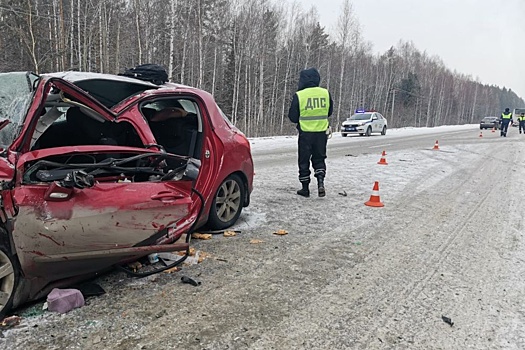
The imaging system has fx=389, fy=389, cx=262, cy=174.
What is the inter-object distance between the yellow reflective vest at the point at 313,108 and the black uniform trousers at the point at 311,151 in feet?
0.44

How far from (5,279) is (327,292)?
2261 mm

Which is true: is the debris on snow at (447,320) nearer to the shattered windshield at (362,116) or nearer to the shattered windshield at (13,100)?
the shattered windshield at (13,100)

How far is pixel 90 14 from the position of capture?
29234 mm

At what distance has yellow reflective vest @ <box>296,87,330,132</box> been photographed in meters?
6.28

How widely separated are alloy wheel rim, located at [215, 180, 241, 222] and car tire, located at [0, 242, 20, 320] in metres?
2.20

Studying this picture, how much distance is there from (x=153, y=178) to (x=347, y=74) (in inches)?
2115

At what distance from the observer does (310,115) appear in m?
6.30

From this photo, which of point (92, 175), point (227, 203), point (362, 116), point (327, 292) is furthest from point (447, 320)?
point (362, 116)

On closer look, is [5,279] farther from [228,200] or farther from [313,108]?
[313,108]

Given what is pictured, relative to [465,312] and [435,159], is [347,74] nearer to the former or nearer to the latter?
[435,159]

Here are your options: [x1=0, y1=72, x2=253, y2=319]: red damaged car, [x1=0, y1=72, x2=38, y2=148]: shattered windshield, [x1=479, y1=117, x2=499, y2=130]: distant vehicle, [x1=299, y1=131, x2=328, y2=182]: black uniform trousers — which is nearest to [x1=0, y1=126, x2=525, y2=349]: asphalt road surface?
[x1=0, y1=72, x2=253, y2=319]: red damaged car

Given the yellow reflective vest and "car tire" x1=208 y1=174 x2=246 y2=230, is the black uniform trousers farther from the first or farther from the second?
"car tire" x1=208 y1=174 x2=246 y2=230

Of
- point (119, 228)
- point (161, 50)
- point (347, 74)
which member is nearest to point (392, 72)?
point (347, 74)

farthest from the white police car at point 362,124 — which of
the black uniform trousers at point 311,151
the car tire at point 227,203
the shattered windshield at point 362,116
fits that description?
the car tire at point 227,203
